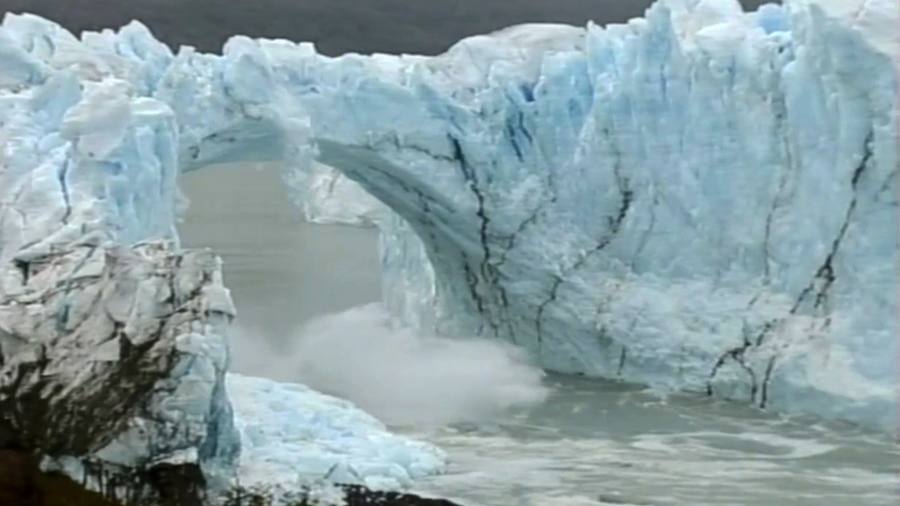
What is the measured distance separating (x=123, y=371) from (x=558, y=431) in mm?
3158

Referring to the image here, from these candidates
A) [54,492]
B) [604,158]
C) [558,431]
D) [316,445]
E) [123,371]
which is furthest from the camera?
[604,158]

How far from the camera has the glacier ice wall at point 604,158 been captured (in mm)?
8125

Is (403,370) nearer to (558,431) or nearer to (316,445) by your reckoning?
(558,431)

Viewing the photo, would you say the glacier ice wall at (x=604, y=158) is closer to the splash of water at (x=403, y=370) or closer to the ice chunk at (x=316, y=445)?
the splash of water at (x=403, y=370)

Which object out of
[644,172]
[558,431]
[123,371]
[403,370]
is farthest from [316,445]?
[644,172]

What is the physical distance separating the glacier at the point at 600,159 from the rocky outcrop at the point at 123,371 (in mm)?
991

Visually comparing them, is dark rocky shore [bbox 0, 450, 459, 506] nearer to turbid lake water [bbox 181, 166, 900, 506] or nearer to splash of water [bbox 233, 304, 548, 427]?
turbid lake water [bbox 181, 166, 900, 506]

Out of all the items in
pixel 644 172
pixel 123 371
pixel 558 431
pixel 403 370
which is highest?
pixel 644 172

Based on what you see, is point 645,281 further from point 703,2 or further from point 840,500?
point 840,500

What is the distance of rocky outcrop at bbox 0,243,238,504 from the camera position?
5793 mm

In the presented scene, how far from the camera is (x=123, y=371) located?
19.5 ft

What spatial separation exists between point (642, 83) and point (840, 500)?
10.9 ft

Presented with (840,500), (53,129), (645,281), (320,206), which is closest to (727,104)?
(645,281)

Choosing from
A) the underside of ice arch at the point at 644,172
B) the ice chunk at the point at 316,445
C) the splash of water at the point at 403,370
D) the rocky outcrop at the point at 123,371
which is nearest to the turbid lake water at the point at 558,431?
the splash of water at the point at 403,370
